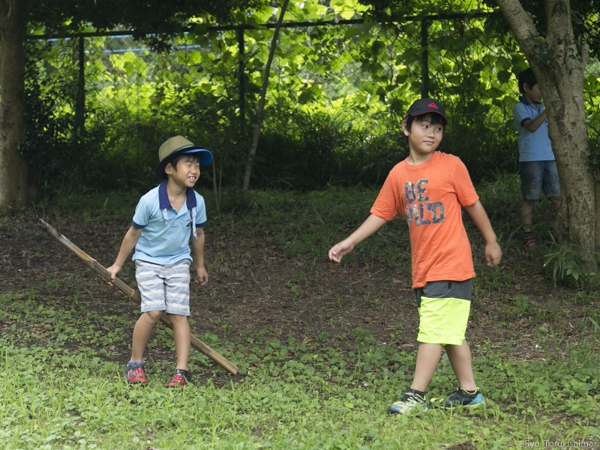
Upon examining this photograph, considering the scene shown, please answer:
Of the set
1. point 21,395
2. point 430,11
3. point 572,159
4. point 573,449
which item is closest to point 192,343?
point 21,395

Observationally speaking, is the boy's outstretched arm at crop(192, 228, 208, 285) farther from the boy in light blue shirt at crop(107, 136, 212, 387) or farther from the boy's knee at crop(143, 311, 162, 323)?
the boy's knee at crop(143, 311, 162, 323)

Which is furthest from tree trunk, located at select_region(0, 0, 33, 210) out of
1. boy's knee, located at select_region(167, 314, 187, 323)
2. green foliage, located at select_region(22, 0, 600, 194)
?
boy's knee, located at select_region(167, 314, 187, 323)

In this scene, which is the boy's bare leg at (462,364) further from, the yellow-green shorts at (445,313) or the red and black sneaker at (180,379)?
the red and black sneaker at (180,379)

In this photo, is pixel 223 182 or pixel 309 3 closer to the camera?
pixel 223 182

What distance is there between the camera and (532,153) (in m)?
7.11

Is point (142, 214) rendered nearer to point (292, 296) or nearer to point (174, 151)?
point (174, 151)

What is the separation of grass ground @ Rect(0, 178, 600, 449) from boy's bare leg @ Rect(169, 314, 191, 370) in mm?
180

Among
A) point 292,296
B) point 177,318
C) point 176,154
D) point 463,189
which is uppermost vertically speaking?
point 176,154

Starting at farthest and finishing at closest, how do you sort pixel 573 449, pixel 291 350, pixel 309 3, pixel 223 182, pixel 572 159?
pixel 309 3, pixel 223 182, pixel 572 159, pixel 291 350, pixel 573 449

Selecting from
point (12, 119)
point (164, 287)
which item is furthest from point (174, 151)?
point (12, 119)

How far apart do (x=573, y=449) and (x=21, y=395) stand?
2572 millimetres

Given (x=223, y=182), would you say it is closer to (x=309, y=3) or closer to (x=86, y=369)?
(x=309, y=3)

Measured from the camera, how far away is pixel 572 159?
6027mm

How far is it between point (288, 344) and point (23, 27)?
199 inches
